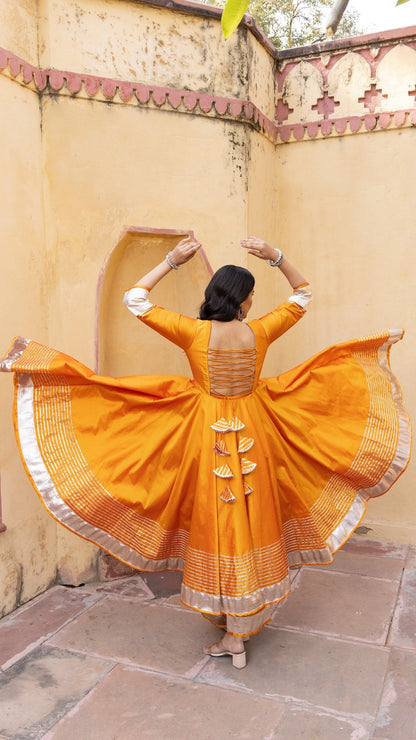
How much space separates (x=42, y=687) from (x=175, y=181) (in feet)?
9.75

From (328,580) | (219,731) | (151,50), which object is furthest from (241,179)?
(219,731)

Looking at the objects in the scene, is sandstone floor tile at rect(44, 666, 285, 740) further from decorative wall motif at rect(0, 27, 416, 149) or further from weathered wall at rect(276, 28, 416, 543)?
decorative wall motif at rect(0, 27, 416, 149)

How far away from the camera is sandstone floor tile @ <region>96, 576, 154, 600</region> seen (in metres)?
3.91

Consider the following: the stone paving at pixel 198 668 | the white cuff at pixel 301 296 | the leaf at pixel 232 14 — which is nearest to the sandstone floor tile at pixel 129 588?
the stone paving at pixel 198 668

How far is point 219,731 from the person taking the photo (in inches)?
104

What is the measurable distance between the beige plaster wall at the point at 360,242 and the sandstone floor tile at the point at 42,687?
2.54m

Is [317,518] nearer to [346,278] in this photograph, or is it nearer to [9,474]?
[9,474]

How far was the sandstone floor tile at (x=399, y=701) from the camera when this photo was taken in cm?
261

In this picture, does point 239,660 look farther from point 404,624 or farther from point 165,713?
point 404,624

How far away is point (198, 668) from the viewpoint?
10.2ft

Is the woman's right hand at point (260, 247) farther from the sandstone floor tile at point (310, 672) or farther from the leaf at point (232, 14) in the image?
the sandstone floor tile at point (310, 672)

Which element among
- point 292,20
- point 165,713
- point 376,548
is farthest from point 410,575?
point 292,20

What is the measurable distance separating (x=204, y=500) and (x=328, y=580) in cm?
155

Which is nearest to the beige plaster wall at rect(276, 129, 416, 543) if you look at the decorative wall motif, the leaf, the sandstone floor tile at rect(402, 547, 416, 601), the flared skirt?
the decorative wall motif
